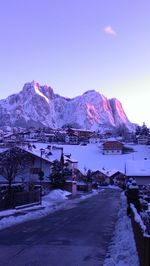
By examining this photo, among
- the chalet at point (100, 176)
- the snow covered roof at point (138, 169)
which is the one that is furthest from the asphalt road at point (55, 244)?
the chalet at point (100, 176)

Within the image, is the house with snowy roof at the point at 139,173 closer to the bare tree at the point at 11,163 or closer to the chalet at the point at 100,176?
the chalet at the point at 100,176

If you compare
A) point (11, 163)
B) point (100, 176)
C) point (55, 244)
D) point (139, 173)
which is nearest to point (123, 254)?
point (55, 244)

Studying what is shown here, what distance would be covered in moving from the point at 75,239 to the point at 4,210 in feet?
52.6

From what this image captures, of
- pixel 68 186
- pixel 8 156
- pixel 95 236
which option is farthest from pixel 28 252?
pixel 68 186

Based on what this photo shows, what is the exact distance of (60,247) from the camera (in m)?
16.8

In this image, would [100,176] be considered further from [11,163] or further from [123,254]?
[123,254]

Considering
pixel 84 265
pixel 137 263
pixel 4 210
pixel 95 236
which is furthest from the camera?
pixel 4 210

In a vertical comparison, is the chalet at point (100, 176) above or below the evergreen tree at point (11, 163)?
below

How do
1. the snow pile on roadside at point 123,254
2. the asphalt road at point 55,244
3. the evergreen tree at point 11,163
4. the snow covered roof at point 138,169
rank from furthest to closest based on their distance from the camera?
1. the snow covered roof at point 138,169
2. the evergreen tree at point 11,163
3. the asphalt road at point 55,244
4. the snow pile on roadside at point 123,254

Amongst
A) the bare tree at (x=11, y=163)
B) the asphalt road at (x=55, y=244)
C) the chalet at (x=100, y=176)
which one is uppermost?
the bare tree at (x=11, y=163)

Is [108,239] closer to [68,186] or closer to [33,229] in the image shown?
[33,229]

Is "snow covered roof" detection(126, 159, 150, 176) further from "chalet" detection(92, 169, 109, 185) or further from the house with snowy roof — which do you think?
"chalet" detection(92, 169, 109, 185)

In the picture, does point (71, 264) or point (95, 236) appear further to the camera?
point (95, 236)

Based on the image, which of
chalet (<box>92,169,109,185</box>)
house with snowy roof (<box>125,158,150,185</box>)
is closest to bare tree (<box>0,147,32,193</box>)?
house with snowy roof (<box>125,158,150,185</box>)
